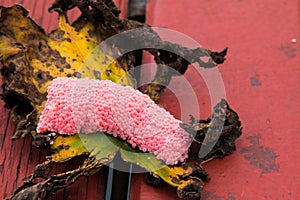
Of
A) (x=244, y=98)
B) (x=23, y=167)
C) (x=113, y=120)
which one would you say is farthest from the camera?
(x=244, y=98)

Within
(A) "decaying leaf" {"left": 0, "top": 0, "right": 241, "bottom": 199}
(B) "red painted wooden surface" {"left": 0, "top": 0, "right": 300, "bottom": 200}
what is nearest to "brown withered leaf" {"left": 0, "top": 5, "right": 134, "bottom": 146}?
(A) "decaying leaf" {"left": 0, "top": 0, "right": 241, "bottom": 199}

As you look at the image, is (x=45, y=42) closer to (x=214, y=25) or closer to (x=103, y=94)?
(x=103, y=94)

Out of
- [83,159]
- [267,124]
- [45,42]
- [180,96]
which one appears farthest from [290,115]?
[45,42]

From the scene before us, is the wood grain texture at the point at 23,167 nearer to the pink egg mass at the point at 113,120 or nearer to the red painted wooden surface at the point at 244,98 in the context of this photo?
the red painted wooden surface at the point at 244,98

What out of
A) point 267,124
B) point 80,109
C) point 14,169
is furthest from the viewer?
point 267,124

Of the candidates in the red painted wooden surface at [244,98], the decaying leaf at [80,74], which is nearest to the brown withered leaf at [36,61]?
the decaying leaf at [80,74]

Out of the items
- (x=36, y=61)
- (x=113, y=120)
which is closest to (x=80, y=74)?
(x=36, y=61)

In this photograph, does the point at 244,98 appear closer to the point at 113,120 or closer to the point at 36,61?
the point at 113,120
